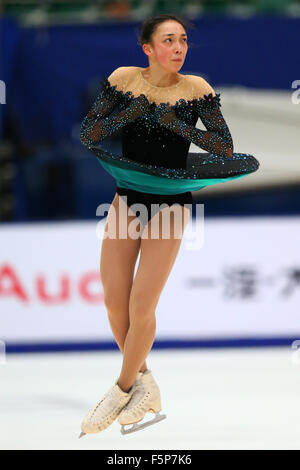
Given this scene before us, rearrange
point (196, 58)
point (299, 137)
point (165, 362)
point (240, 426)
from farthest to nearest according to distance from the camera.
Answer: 1. point (299, 137)
2. point (196, 58)
3. point (165, 362)
4. point (240, 426)

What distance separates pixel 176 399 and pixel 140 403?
5.20 ft

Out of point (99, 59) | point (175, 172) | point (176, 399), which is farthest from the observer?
point (99, 59)

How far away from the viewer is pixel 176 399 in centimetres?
405

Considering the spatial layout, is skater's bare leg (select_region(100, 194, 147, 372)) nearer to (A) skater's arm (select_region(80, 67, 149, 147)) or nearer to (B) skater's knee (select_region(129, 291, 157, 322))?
(B) skater's knee (select_region(129, 291, 157, 322))

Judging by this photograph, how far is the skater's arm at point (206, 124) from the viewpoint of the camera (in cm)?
228

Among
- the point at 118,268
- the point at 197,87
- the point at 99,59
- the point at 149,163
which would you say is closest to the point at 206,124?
the point at 197,87

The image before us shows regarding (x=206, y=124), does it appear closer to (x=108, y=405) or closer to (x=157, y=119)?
(x=157, y=119)

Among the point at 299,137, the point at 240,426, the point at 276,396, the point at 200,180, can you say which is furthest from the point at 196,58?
the point at 200,180

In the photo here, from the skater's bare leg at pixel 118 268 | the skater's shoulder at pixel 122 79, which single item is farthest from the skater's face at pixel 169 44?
the skater's bare leg at pixel 118 268

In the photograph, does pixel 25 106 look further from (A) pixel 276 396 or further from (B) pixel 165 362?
(A) pixel 276 396

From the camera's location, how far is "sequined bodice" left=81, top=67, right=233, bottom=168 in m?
2.29

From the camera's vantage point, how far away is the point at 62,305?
17.9 ft

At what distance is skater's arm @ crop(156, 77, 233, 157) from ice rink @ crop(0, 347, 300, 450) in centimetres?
126
